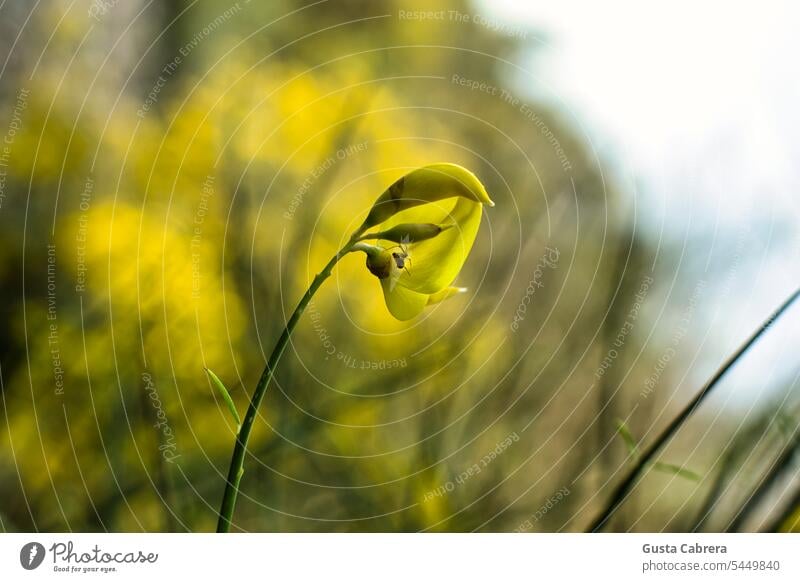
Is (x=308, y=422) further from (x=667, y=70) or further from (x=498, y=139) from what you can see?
(x=667, y=70)

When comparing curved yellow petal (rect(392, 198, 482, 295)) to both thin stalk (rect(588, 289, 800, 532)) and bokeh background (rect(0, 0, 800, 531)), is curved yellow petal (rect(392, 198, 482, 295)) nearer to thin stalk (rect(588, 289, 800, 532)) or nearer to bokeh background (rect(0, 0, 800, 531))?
bokeh background (rect(0, 0, 800, 531))

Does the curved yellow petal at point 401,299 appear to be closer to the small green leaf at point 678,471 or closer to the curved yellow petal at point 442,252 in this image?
the curved yellow petal at point 442,252

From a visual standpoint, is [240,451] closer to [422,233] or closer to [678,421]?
[422,233]

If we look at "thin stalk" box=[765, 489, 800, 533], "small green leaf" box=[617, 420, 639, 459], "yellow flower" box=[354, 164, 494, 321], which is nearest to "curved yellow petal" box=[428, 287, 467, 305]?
"yellow flower" box=[354, 164, 494, 321]

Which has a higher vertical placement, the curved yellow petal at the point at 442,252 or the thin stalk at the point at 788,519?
the curved yellow petal at the point at 442,252

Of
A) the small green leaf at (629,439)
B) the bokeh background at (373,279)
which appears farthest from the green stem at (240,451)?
the small green leaf at (629,439)

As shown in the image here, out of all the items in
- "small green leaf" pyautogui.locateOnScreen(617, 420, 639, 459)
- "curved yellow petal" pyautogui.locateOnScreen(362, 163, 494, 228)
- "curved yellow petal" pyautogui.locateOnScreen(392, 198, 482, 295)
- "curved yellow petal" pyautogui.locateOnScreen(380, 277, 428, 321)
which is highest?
"curved yellow petal" pyautogui.locateOnScreen(362, 163, 494, 228)
